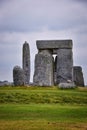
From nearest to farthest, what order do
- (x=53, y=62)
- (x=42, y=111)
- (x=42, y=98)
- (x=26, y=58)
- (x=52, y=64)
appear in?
(x=42, y=111), (x=42, y=98), (x=52, y=64), (x=53, y=62), (x=26, y=58)

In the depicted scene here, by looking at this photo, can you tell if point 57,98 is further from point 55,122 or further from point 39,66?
point 39,66

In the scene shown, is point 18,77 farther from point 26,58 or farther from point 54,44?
point 54,44

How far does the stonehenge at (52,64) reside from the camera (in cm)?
5388

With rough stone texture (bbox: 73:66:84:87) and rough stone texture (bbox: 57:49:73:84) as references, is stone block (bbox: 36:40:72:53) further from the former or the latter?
rough stone texture (bbox: 73:66:84:87)

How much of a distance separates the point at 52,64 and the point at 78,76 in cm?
434

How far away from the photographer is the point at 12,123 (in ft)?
81.9

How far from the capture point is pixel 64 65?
5562cm

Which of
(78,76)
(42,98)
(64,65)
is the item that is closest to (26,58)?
(64,65)

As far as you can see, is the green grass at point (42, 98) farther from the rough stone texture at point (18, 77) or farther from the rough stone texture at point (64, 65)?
the rough stone texture at point (64, 65)

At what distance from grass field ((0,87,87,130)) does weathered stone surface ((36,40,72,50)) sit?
17352 mm

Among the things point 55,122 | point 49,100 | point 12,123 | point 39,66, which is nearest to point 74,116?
point 55,122

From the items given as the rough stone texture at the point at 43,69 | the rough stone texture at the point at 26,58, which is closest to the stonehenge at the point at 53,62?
the rough stone texture at the point at 43,69

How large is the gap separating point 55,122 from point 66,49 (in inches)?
1205

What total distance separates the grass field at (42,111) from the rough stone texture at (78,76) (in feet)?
60.9
